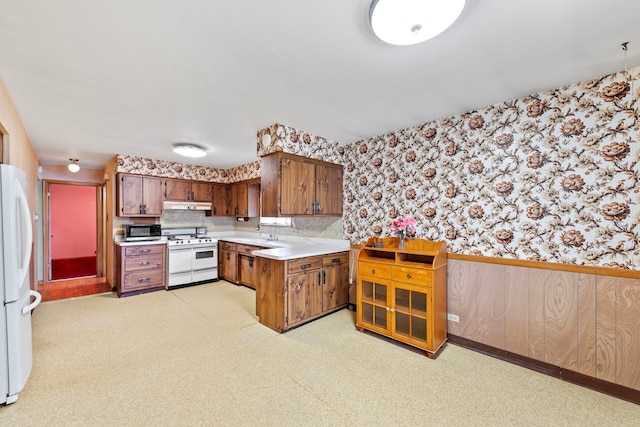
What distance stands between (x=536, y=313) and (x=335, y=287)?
2165 millimetres

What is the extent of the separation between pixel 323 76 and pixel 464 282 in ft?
8.00

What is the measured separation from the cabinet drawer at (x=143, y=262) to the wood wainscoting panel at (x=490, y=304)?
5.00m

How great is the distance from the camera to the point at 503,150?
2602mm

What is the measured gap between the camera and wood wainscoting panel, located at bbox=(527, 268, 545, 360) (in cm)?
238

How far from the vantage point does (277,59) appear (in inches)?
73.0

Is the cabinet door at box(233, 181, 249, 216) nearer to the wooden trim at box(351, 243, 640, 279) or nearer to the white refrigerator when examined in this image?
the white refrigerator

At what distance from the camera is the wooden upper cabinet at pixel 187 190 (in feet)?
17.2

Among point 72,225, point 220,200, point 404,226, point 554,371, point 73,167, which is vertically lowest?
point 554,371

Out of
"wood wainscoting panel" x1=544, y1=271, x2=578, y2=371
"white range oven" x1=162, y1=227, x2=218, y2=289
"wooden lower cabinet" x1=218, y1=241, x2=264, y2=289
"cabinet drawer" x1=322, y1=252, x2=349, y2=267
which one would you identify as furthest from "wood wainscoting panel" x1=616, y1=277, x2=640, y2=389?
"white range oven" x1=162, y1=227, x2=218, y2=289

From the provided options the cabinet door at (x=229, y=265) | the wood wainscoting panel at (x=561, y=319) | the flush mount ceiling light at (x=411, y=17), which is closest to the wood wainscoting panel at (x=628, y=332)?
the wood wainscoting panel at (x=561, y=319)

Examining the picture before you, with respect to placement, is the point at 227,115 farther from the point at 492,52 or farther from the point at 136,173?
the point at 136,173

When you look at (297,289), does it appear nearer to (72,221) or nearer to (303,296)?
(303,296)

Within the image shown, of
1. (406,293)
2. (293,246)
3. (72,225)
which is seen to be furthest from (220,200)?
(72,225)

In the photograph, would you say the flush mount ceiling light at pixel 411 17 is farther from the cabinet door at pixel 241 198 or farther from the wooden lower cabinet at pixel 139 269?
the wooden lower cabinet at pixel 139 269
